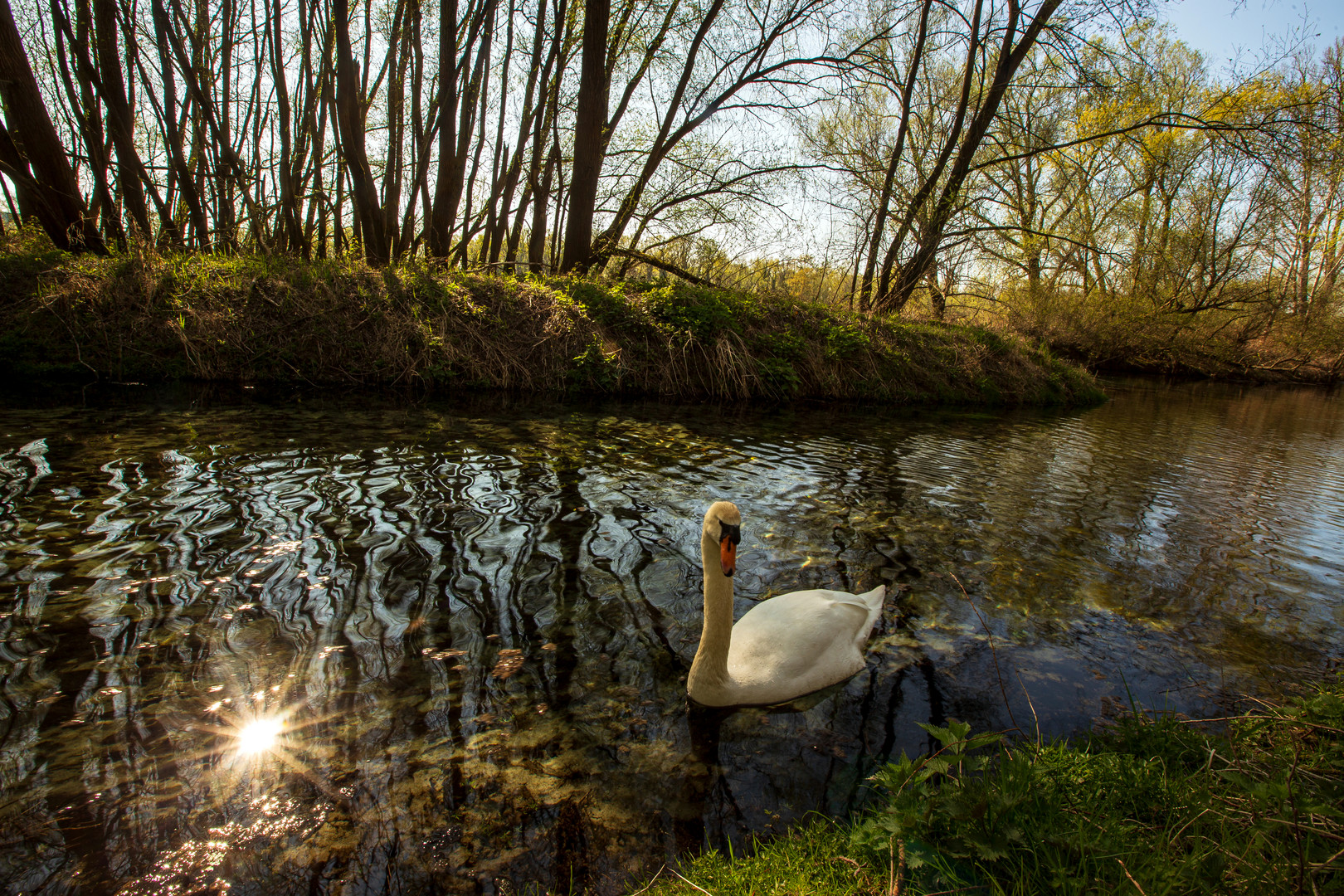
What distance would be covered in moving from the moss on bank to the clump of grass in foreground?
925 cm

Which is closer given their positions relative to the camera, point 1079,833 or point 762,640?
point 1079,833

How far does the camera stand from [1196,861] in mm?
1626

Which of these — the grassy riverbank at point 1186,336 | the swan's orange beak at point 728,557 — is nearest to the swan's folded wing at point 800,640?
the swan's orange beak at point 728,557

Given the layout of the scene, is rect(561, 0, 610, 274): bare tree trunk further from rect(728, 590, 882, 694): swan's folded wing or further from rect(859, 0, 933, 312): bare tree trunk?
rect(728, 590, 882, 694): swan's folded wing

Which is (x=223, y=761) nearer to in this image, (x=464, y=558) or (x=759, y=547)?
(x=464, y=558)

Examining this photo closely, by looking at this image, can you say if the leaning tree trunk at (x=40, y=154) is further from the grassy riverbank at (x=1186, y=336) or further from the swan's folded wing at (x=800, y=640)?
the grassy riverbank at (x=1186, y=336)

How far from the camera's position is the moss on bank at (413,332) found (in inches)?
352

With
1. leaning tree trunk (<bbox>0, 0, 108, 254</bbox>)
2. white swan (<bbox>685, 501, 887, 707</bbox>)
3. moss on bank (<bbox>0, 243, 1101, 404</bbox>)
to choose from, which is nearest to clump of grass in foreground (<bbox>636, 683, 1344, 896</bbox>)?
white swan (<bbox>685, 501, 887, 707</bbox>)

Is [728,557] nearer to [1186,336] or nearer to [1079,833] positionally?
[1079,833]

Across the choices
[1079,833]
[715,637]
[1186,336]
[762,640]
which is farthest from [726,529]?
[1186,336]

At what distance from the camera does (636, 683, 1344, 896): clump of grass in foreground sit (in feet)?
5.30

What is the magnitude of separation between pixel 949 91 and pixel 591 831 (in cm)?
2142

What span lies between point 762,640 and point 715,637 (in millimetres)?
413

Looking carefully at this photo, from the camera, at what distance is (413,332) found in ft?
32.9
